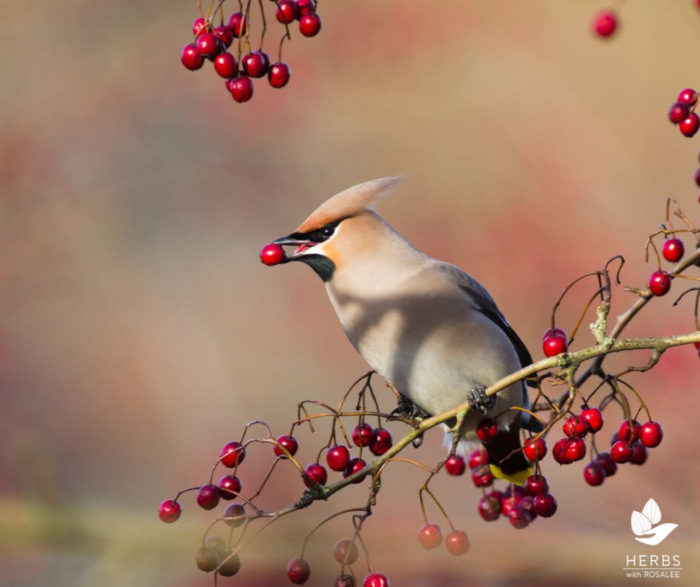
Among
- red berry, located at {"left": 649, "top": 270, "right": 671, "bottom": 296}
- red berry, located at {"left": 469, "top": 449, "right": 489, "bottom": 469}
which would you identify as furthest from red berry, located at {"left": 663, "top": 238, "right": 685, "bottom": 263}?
red berry, located at {"left": 469, "top": 449, "right": 489, "bottom": 469}

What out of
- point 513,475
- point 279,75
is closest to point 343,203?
point 279,75

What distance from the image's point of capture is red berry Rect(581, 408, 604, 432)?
220 cm

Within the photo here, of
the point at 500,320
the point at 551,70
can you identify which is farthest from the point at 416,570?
the point at 551,70

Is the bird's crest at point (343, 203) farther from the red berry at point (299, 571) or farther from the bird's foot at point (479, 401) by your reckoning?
the red berry at point (299, 571)

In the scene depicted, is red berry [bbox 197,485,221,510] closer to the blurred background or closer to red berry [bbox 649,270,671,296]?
red berry [bbox 649,270,671,296]

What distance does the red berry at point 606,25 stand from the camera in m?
2.03

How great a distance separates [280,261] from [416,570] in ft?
5.64

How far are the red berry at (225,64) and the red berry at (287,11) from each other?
5.9 inches

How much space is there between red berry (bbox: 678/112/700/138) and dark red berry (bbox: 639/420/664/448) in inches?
25.8

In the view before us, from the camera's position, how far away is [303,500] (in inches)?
78.7

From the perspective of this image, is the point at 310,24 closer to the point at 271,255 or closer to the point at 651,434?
the point at 271,255

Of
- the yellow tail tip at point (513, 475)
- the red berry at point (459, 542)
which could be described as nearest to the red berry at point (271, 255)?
the red berry at point (459, 542)

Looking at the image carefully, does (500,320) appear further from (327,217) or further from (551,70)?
(551,70)

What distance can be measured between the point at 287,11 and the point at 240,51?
0.14 m
